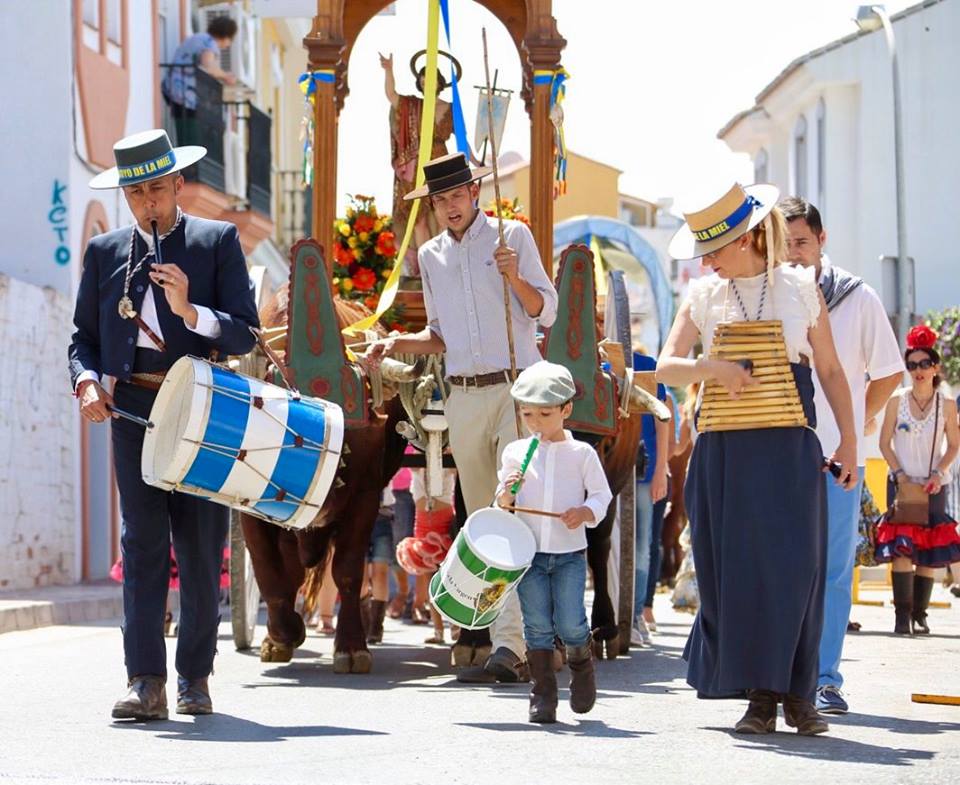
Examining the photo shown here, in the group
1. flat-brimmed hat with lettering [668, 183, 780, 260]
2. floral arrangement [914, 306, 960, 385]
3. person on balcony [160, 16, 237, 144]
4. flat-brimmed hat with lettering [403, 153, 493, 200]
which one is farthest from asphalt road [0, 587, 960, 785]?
floral arrangement [914, 306, 960, 385]

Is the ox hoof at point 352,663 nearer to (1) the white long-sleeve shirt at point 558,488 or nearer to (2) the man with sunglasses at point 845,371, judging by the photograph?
(1) the white long-sleeve shirt at point 558,488

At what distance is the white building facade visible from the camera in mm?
45875

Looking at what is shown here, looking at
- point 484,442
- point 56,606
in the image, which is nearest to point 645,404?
point 484,442

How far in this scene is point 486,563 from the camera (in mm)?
8719

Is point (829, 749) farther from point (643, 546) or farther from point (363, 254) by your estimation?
point (643, 546)

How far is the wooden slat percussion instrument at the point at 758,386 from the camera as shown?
27.2 ft

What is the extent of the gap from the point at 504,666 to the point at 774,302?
2694 mm

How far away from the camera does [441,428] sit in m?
11.7

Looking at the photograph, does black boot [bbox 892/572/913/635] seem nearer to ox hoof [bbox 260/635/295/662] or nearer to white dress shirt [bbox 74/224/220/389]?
ox hoof [bbox 260/635/295/662]

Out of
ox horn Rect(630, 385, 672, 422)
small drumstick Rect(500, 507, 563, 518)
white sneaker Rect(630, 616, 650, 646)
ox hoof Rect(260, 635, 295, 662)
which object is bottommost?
white sneaker Rect(630, 616, 650, 646)

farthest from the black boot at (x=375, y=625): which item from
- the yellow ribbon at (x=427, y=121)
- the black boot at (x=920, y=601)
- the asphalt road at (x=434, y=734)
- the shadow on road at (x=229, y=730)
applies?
the shadow on road at (x=229, y=730)

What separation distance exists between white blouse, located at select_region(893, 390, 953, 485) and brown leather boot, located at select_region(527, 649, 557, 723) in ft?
25.2

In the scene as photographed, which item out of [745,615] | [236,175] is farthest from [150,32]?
[745,615]

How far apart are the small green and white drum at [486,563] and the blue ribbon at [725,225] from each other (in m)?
1.32
